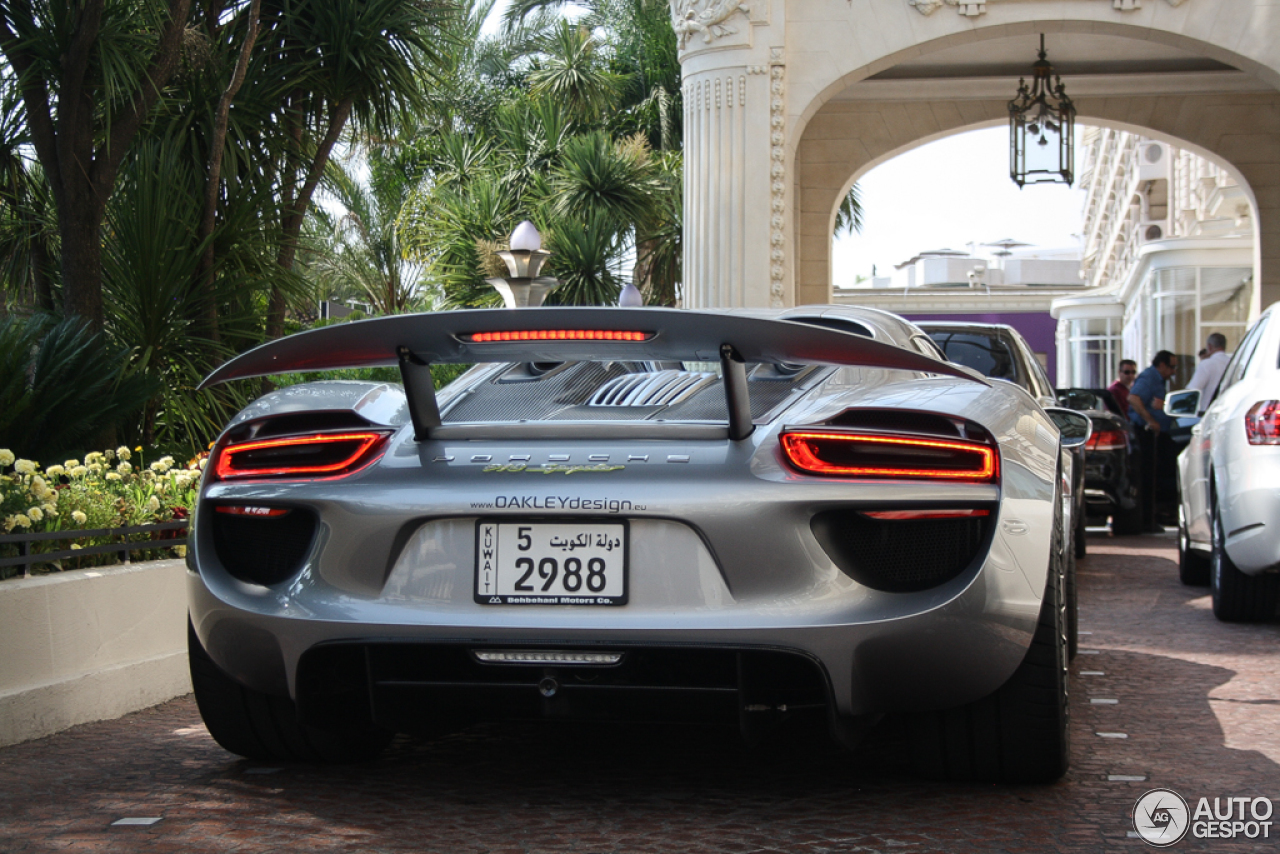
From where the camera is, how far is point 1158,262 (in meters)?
28.3

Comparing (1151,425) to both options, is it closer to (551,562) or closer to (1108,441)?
(1108,441)

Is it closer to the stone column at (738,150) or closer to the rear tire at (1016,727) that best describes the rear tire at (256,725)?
the rear tire at (1016,727)

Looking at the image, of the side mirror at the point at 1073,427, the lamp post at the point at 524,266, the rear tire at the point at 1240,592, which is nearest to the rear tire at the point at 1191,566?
the rear tire at the point at 1240,592

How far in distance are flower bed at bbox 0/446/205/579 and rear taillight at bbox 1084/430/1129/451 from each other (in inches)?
296

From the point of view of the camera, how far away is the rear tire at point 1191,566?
26.7 feet

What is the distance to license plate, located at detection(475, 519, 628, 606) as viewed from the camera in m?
3.01

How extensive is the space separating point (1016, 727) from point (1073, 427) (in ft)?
9.67

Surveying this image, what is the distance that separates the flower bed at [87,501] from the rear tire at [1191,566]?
5.39m

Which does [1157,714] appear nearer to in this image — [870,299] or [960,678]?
[960,678]

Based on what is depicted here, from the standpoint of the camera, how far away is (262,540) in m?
3.31

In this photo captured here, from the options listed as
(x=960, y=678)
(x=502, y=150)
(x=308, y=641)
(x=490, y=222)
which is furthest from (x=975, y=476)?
(x=502, y=150)

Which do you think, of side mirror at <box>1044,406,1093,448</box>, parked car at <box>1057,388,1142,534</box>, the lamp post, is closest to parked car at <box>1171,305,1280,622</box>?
side mirror at <box>1044,406,1093,448</box>

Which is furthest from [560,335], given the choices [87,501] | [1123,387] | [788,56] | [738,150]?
[788,56]

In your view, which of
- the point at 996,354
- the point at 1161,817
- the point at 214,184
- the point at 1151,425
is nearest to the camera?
the point at 1161,817
